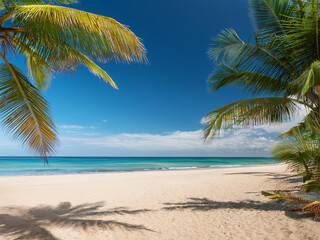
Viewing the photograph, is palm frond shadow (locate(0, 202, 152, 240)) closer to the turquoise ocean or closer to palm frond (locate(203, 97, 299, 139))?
the turquoise ocean

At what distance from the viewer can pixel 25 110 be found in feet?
12.8

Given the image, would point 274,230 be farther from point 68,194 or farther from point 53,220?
point 68,194

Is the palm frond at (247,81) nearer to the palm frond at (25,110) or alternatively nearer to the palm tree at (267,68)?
the palm tree at (267,68)

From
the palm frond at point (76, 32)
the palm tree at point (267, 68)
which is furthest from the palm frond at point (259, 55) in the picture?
the palm frond at point (76, 32)

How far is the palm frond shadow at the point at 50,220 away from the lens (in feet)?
12.3

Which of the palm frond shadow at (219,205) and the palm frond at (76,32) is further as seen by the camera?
the palm frond shadow at (219,205)

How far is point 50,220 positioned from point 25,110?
96.9 inches

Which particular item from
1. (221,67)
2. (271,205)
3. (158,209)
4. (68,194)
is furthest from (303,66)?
(68,194)

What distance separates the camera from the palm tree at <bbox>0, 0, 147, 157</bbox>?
3.26 m

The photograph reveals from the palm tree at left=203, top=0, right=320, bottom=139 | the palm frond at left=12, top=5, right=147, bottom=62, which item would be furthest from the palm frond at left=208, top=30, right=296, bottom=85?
the palm frond at left=12, top=5, right=147, bottom=62

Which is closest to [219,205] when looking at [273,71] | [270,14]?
[273,71]

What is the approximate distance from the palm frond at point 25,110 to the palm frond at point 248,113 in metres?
3.79

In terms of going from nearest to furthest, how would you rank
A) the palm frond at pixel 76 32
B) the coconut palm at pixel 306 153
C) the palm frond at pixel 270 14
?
the palm frond at pixel 76 32
the coconut palm at pixel 306 153
the palm frond at pixel 270 14

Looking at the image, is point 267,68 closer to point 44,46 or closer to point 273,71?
point 273,71
